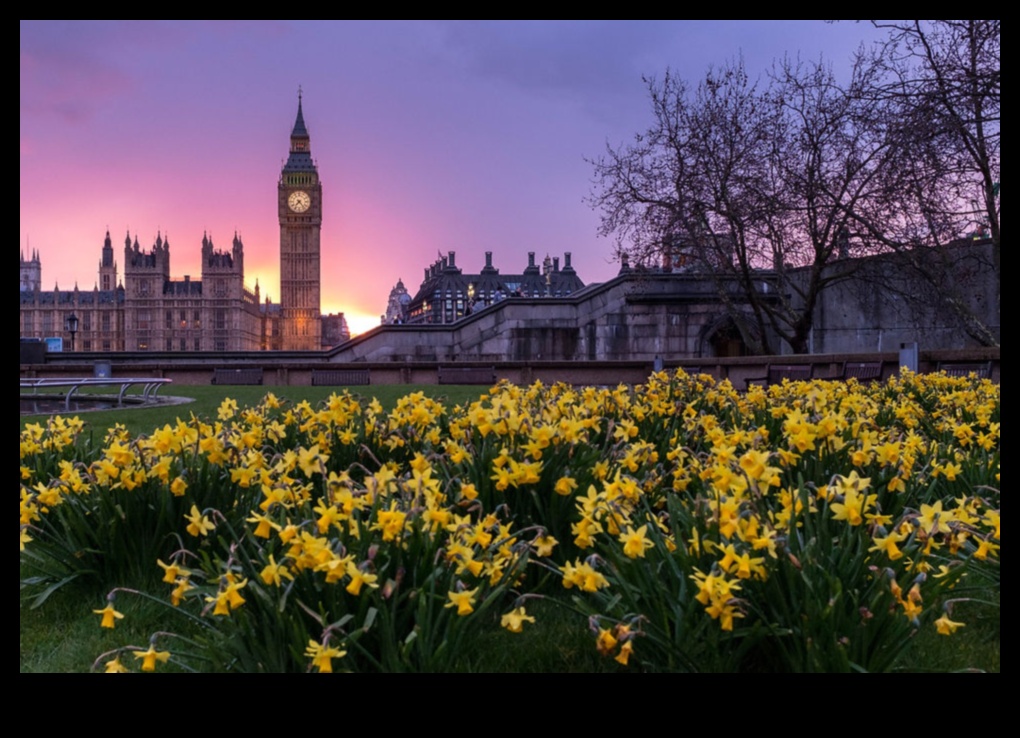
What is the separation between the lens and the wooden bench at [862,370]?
41.6 ft

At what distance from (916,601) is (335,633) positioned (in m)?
1.54

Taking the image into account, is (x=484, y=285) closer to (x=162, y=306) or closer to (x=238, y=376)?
(x=162, y=306)

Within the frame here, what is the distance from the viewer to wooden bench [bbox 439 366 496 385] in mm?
21203

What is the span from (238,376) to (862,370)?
15848mm

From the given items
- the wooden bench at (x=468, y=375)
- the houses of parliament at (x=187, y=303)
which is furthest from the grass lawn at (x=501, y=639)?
the houses of parliament at (x=187, y=303)

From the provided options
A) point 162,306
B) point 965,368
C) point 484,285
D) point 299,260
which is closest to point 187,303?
point 162,306

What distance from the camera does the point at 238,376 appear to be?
72.3ft

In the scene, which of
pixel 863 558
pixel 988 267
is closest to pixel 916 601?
pixel 863 558

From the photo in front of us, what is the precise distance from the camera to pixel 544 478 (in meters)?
3.49

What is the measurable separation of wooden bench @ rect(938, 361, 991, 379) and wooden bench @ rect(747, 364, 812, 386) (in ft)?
7.53

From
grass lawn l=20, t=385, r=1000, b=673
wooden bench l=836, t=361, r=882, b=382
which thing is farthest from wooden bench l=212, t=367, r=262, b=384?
grass lawn l=20, t=385, r=1000, b=673

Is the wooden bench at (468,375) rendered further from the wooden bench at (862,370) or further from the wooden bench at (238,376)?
the wooden bench at (862,370)
